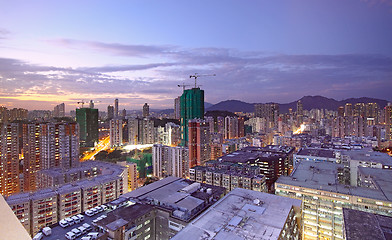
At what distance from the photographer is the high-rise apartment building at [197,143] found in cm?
2541

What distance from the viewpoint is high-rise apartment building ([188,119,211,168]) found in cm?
2541

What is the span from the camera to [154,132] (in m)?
38.6

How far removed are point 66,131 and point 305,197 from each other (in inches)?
Result: 853

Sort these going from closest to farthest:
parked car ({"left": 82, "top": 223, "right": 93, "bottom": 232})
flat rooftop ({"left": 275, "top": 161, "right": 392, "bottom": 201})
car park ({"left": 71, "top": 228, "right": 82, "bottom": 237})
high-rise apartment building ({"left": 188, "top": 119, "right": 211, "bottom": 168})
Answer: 1. car park ({"left": 71, "top": 228, "right": 82, "bottom": 237})
2. parked car ({"left": 82, "top": 223, "right": 93, "bottom": 232})
3. flat rooftop ({"left": 275, "top": 161, "right": 392, "bottom": 201})
4. high-rise apartment building ({"left": 188, "top": 119, "right": 211, "bottom": 168})

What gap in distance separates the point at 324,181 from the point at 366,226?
7539mm

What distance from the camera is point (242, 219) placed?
27.0ft

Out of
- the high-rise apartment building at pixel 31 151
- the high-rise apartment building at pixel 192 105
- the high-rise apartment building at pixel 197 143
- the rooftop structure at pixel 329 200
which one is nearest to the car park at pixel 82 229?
the rooftop structure at pixel 329 200

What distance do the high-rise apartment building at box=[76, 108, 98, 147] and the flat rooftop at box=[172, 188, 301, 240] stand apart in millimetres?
36455

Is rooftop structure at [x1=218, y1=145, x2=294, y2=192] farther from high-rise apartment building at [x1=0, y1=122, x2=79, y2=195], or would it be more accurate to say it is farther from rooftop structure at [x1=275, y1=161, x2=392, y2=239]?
high-rise apartment building at [x1=0, y1=122, x2=79, y2=195]

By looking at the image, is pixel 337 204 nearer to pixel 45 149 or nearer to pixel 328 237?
pixel 328 237

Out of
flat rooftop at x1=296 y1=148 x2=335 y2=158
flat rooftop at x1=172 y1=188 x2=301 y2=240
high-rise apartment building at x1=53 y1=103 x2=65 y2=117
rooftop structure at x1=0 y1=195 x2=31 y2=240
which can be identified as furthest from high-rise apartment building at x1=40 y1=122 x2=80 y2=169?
high-rise apartment building at x1=53 y1=103 x2=65 y2=117

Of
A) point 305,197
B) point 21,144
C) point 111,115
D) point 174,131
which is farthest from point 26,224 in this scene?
point 111,115

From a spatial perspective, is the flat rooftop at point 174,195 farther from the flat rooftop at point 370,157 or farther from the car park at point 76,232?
the flat rooftop at point 370,157

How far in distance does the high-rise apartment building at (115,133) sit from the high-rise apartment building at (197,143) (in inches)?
625
